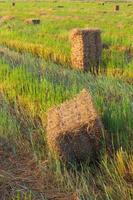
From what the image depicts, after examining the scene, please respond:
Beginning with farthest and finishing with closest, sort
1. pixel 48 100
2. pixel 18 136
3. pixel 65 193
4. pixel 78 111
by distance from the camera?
pixel 48 100 → pixel 18 136 → pixel 78 111 → pixel 65 193

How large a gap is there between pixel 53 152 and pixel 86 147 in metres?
0.31

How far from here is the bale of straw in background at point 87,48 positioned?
9.20 meters

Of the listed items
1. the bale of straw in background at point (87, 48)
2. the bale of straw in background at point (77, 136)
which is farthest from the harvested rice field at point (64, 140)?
the bale of straw in background at point (87, 48)

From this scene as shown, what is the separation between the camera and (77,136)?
14.4ft

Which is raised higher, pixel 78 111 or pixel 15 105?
pixel 78 111

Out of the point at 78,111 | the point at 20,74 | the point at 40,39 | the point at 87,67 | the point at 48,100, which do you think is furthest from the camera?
the point at 40,39

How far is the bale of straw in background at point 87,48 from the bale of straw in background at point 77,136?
460 cm

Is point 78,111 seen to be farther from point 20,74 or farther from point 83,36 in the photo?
point 83,36

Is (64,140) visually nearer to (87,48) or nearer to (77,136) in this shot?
(77,136)

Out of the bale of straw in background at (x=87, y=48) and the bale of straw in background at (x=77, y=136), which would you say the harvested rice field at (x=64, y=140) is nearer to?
the bale of straw in background at (x=77, y=136)

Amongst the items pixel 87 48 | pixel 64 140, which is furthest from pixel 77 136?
pixel 87 48

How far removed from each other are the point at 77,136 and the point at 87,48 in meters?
5.07

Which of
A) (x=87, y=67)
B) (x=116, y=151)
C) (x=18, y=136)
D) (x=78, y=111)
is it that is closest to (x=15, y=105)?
(x=18, y=136)

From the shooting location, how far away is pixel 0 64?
315 inches
